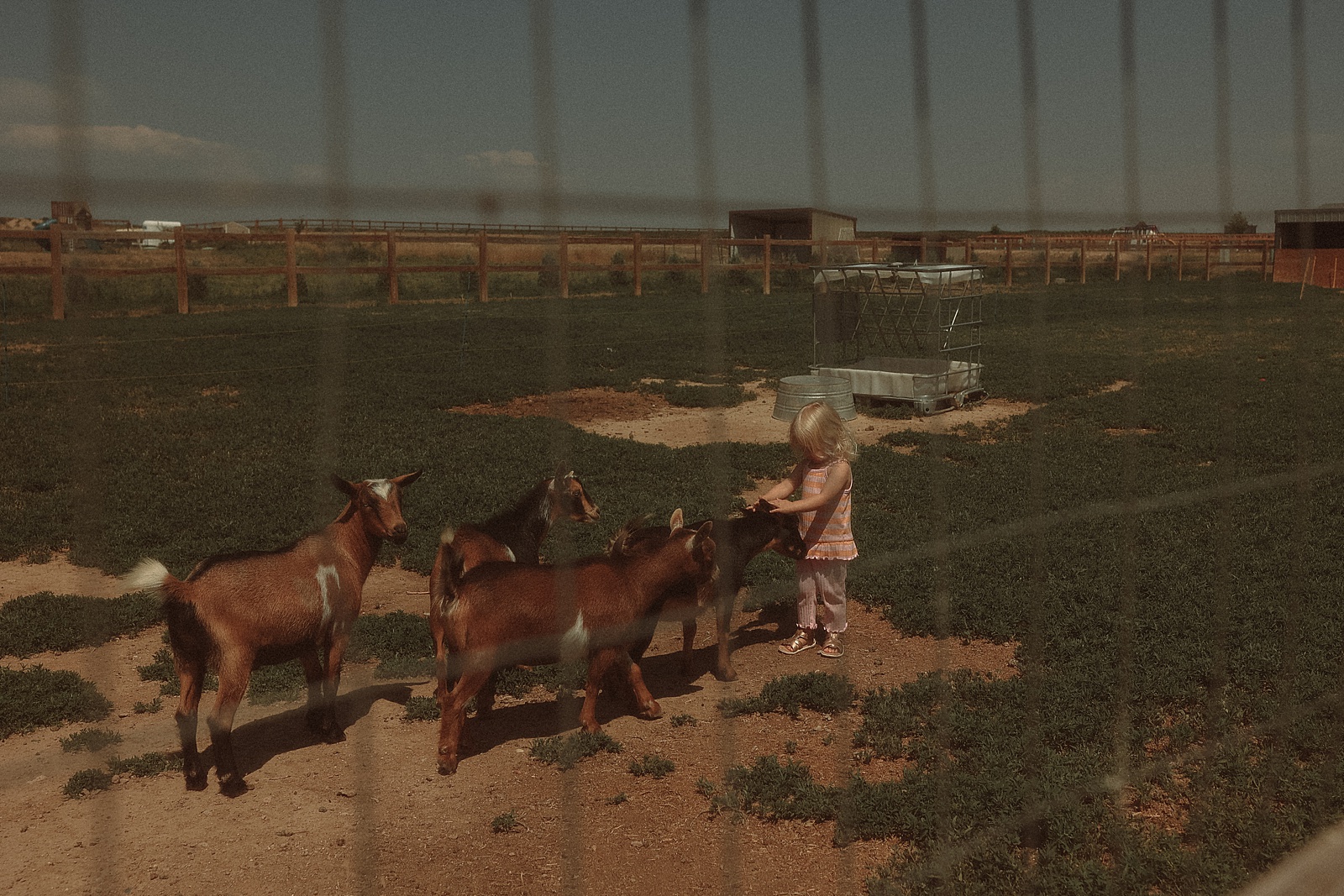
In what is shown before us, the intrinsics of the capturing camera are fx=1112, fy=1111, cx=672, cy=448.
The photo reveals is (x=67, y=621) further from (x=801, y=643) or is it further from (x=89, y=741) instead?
(x=801, y=643)

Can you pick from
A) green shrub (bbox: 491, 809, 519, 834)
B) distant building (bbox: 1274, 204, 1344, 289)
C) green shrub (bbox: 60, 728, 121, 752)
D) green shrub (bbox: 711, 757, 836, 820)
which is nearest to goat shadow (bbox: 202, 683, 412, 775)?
green shrub (bbox: 60, 728, 121, 752)

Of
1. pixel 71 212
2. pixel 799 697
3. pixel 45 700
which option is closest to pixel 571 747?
pixel 799 697

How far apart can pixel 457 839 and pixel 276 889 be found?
597 millimetres

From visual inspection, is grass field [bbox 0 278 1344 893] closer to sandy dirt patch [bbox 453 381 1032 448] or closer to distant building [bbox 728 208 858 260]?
sandy dirt patch [bbox 453 381 1032 448]

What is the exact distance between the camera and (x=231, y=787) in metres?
4.04

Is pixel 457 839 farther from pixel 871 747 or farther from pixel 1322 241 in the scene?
pixel 1322 241

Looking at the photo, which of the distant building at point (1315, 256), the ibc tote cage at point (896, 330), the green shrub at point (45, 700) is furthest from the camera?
the distant building at point (1315, 256)

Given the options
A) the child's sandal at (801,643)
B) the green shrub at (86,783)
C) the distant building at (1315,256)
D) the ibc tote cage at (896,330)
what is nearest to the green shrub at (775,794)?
the child's sandal at (801,643)

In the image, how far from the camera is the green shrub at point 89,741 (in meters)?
4.36

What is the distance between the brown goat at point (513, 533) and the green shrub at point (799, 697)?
3.71 feet

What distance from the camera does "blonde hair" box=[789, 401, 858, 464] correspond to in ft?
17.6

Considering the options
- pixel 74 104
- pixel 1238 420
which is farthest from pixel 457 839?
pixel 1238 420

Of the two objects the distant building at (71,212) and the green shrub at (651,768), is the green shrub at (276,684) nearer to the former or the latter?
the green shrub at (651,768)

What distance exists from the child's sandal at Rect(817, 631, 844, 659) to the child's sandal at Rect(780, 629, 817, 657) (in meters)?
0.08
